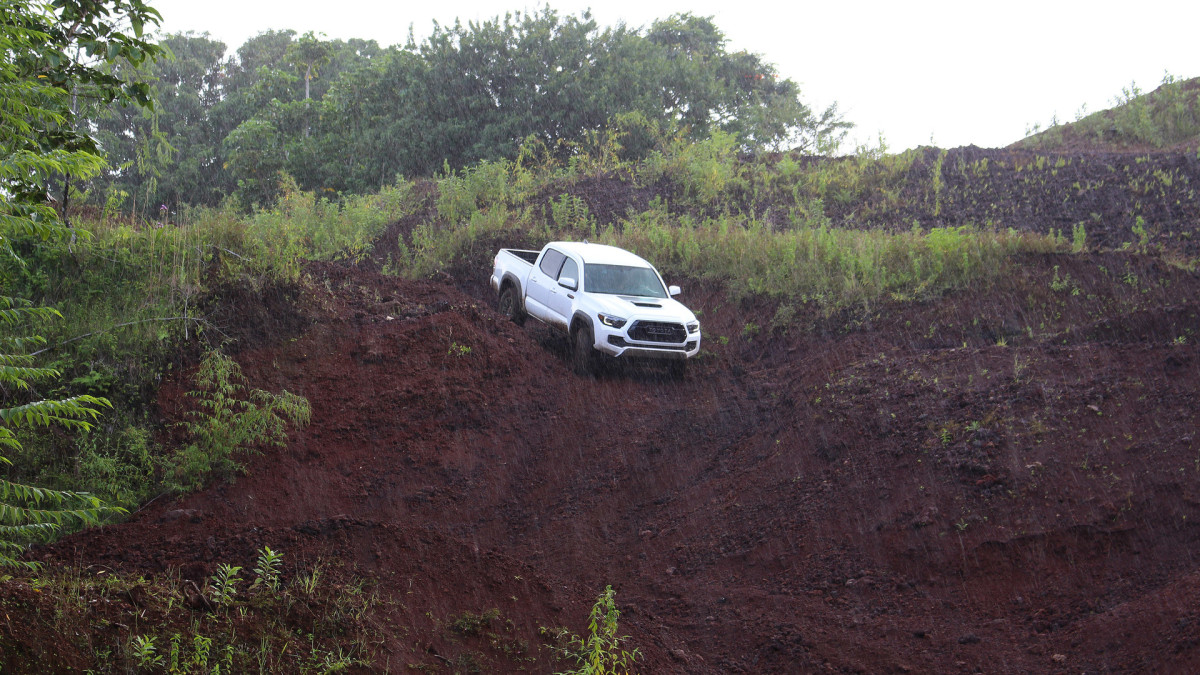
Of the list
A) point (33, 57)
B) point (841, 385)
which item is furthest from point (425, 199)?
point (33, 57)

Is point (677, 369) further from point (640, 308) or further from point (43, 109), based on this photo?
point (43, 109)

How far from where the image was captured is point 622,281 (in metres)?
14.2

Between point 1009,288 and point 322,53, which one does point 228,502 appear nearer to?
point 1009,288

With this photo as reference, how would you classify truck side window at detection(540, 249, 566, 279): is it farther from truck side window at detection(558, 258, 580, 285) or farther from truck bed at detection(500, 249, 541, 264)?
truck bed at detection(500, 249, 541, 264)

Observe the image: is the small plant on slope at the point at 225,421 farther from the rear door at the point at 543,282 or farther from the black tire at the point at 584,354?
the rear door at the point at 543,282

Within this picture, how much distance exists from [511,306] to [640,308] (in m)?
3.24

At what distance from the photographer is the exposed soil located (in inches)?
252

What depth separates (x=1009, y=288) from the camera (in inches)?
538

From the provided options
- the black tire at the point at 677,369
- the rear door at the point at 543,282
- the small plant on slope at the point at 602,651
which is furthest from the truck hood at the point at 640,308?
the small plant on slope at the point at 602,651

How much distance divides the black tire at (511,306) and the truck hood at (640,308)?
2226 millimetres

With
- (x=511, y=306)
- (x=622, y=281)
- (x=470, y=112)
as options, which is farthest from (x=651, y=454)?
(x=470, y=112)

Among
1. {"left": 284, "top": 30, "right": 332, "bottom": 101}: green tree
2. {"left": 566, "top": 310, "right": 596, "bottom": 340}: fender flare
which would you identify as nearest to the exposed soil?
{"left": 566, "top": 310, "right": 596, "bottom": 340}: fender flare

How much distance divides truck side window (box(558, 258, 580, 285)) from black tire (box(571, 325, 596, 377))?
1.01m

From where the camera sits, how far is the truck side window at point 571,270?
13.9 m
